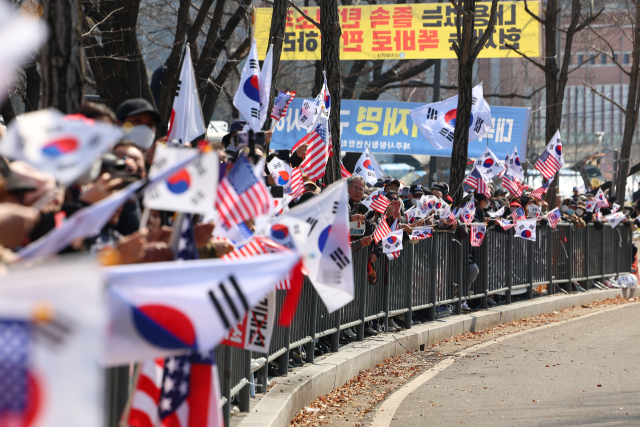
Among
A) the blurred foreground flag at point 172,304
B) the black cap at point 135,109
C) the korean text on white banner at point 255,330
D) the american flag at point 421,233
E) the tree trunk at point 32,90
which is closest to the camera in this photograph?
the blurred foreground flag at point 172,304

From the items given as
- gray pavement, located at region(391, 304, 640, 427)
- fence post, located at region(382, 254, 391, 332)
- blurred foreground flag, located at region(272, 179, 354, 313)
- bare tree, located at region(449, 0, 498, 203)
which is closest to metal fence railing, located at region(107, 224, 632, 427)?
fence post, located at region(382, 254, 391, 332)

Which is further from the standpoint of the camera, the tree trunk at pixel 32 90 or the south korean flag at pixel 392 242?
the tree trunk at pixel 32 90

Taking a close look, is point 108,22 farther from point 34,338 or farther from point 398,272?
point 34,338

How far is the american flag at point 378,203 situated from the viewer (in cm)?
1080

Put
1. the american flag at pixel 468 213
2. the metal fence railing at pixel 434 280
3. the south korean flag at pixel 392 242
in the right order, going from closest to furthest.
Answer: the metal fence railing at pixel 434 280
the south korean flag at pixel 392 242
the american flag at pixel 468 213

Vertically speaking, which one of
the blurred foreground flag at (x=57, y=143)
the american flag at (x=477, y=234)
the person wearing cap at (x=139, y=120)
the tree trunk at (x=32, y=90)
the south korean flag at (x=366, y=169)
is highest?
the tree trunk at (x=32, y=90)

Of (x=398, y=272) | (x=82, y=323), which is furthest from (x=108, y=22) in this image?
(x=82, y=323)

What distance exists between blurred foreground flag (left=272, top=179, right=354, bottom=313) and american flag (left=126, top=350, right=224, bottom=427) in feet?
4.25

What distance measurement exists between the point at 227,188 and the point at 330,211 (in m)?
1.09

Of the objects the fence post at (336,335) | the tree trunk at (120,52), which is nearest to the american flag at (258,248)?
the fence post at (336,335)

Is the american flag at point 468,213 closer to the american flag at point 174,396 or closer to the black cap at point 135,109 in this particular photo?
the black cap at point 135,109

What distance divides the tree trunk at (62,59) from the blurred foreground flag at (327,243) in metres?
1.48

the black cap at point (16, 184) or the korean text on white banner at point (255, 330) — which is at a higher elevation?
the black cap at point (16, 184)

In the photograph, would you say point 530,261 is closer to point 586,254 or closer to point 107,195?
point 586,254
